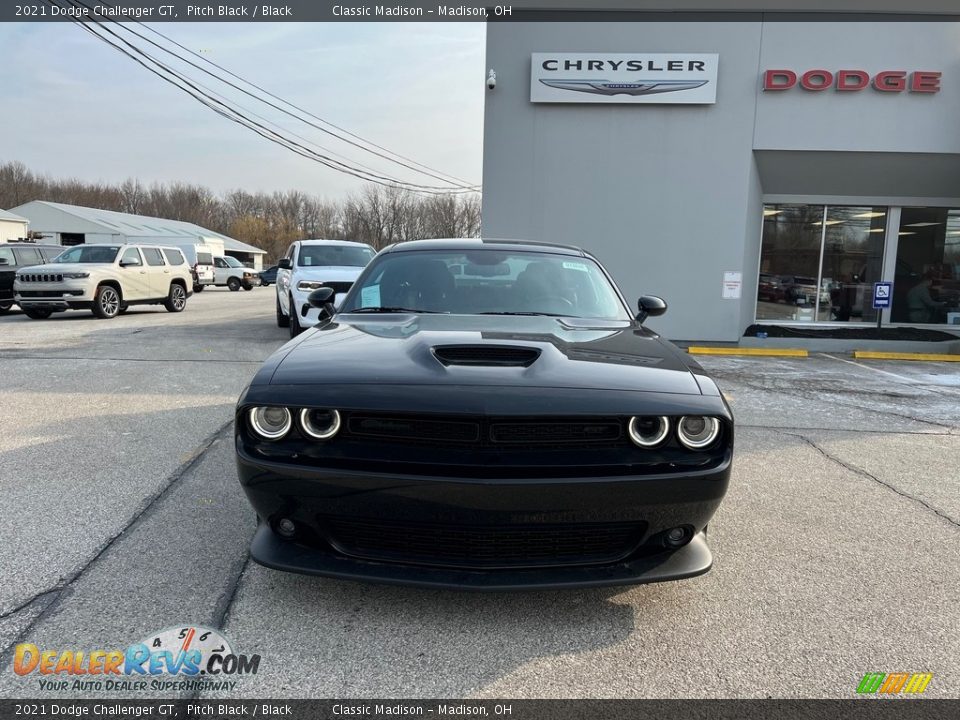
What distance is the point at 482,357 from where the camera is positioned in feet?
8.29

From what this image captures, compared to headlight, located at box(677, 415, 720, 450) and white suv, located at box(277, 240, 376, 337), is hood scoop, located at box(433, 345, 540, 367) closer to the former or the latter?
headlight, located at box(677, 415, 720, 450)

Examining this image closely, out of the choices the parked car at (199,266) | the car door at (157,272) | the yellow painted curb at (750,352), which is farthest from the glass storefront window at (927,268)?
the parked car at (199,266)

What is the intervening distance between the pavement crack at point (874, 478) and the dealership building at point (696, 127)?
7.05 metres

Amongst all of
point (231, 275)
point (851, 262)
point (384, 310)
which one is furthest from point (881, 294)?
point (231, 275)

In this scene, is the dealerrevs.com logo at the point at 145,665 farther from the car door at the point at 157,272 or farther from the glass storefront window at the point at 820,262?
the car door at the point at 157,272

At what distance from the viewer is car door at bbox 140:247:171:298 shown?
50.5 feet

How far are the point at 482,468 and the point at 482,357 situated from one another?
0.53m

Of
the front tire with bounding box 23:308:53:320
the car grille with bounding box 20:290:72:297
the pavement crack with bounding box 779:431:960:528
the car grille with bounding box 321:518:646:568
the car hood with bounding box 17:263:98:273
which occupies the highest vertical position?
the car hood with bounding box 17:263:98:273

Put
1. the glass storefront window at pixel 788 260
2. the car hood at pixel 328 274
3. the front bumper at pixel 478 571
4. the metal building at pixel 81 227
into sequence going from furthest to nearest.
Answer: the metal building at pixel 81 227 → the glass storefront window at pixel 788 260 → the car hood at pixel 328 274 → the front bumper at pixel 478 571

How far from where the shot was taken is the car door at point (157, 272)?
15.4m

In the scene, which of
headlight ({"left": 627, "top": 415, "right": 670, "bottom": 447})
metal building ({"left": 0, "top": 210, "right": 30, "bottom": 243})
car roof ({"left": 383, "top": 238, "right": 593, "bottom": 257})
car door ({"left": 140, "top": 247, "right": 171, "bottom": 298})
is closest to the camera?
headlight ({"left": 627, "top": 415, "right": 670, "bottom": 447})

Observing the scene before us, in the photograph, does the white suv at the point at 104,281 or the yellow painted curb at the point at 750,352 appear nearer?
the yellow painted curb at the point at 750,352

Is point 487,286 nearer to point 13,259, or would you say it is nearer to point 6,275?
point 6,275

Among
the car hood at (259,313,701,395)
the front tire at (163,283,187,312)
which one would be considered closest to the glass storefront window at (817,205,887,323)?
the car hood at (259,313,701,395)
